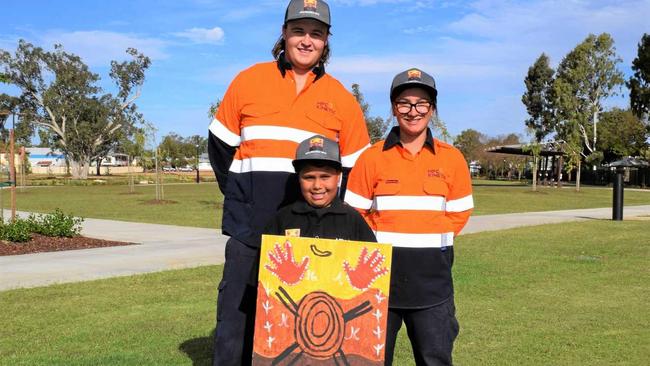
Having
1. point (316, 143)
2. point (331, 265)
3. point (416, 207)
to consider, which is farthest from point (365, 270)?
point (316, 143)

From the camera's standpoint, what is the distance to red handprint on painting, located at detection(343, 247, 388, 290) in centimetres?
282

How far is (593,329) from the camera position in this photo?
19.1ft

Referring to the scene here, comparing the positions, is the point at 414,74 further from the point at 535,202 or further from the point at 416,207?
the point at 535,202

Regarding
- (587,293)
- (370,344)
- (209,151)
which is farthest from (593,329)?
(209,151)

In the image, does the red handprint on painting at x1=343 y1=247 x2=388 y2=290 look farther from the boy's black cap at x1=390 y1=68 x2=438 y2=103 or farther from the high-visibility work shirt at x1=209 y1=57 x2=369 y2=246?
the boy's black cap at x1=390 y1=68 x2=438 y2=103

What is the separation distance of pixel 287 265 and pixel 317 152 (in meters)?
0.54

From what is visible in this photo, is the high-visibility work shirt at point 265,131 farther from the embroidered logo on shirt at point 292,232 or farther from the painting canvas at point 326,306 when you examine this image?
the painting canvas at point 326,306

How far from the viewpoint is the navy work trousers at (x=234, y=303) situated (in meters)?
3.17

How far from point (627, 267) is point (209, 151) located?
8042 mm

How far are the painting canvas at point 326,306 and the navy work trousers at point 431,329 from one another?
44cm

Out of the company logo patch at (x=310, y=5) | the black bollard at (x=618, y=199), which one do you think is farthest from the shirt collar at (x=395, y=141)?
the black bollard at (x=618, y=199)

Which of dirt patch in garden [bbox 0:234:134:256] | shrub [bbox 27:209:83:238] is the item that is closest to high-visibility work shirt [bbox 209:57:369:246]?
dirt patch in garden [bbox 0:234:134:256]

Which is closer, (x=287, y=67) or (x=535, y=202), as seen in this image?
(x=287, y=67)

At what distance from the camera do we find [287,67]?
3.23 metres
